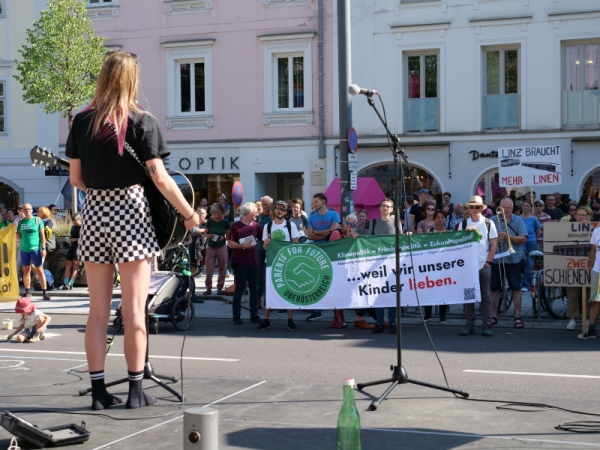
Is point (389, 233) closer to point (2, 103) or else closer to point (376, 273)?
point (376, 273)

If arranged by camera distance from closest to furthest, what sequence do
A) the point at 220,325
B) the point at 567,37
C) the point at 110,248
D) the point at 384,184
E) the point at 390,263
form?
the point at 110,248
the point at 390,263
the point at 220,325
the point at 567,37
the point at 384,184

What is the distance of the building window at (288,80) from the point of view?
2648cm

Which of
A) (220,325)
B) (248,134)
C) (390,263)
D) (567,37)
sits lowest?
(220,325)

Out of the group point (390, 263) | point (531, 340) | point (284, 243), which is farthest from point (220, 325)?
point (531, 340)

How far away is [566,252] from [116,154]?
843 cm

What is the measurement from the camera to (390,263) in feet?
39.7

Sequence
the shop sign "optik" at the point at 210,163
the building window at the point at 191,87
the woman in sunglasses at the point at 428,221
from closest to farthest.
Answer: the woman in sunglasses at the point at 428,221
the shop sign "optik" at the point at 210,163
the building window at the point at 191,87

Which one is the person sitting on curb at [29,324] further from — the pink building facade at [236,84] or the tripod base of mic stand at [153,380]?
the pink building facade at [236,84]

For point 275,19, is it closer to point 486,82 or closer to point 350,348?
point 486,82

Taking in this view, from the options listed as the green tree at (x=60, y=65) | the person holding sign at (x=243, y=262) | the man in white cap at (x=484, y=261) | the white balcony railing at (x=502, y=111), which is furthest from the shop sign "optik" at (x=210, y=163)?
the man in white cap at (x=484, y=261)

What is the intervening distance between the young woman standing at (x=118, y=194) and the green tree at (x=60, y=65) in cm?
1908

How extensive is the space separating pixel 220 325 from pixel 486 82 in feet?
48.3

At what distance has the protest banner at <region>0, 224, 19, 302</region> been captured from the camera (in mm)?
15398

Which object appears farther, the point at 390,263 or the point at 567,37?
the point at 567,37
